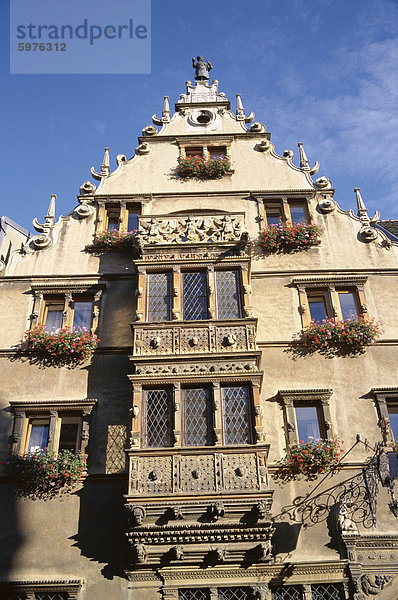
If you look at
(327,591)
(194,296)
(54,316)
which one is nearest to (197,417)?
(194,296)

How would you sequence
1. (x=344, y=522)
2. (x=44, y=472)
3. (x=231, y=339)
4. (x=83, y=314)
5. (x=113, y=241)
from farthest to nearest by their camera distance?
(x=113, y=241) < (x=83, y=314) < (x=231, y=339) < (x=44, y=472) < (x=344, y=522)

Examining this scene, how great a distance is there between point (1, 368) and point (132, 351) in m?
3.36

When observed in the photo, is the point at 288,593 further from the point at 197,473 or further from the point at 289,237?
the point at 289,237

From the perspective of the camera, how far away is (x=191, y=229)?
17281mm

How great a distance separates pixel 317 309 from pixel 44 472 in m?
8.10

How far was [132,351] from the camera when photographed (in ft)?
52.0

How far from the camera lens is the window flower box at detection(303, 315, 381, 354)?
52.7ft

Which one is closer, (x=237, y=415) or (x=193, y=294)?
(x=237, y=415)

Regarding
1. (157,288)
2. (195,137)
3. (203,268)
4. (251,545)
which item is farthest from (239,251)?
(251,545)

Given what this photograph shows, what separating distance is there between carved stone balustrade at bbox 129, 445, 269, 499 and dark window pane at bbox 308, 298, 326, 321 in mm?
4655

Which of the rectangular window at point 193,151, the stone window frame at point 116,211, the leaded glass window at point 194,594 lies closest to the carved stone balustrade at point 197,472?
the leaded glass window at point 194,594

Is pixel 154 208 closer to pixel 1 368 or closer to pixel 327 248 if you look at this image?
pixel 327 248

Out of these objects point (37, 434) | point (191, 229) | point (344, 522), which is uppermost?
point (191, 229)

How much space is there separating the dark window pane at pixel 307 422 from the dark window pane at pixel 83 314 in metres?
5.86
